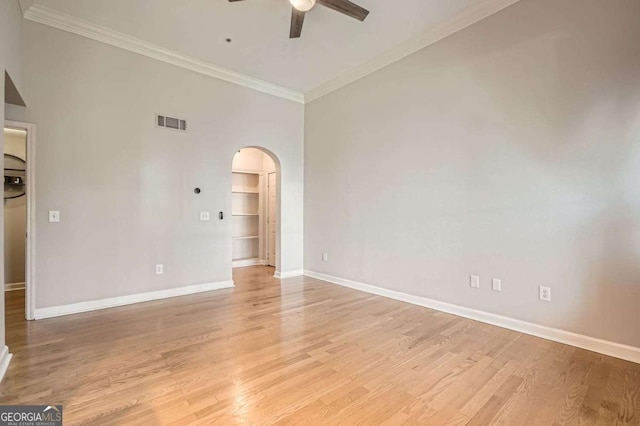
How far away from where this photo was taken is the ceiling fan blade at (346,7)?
2762mm

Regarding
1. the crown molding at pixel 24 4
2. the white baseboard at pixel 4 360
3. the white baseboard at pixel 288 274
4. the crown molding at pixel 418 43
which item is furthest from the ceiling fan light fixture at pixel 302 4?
the white baseboard at pixel 288 274

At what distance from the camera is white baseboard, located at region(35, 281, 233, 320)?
337 cm

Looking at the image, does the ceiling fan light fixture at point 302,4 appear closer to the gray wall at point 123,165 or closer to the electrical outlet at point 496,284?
the gray wall at point 123,165

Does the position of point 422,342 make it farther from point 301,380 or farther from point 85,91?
point 85,91

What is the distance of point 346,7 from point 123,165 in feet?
10.7

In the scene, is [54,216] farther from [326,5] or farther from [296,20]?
[326,5]

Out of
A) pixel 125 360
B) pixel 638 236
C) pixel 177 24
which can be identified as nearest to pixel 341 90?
pixel 177 24

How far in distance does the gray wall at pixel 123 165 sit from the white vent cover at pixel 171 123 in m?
0.08

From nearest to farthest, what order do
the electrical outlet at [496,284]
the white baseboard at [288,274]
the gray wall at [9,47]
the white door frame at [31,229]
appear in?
1. the gray wall at [9,47]
2. the electrical outlet at [496,284]
3. the white door frame at [31,229]
4. the white baseboard at [288,274]

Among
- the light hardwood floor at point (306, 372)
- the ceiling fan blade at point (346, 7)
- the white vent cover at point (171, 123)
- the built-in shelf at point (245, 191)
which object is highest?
the ceiling fan blade at point (346, 7)

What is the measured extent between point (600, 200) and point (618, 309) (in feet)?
3.02

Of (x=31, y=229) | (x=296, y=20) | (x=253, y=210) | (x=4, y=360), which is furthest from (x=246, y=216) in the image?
(x=4, y=360)

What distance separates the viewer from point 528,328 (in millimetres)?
2930

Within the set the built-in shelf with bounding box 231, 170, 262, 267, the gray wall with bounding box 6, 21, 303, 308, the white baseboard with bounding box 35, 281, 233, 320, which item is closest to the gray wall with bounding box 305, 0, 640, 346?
the gray wall with bounding box 6, 21, 303, 308
